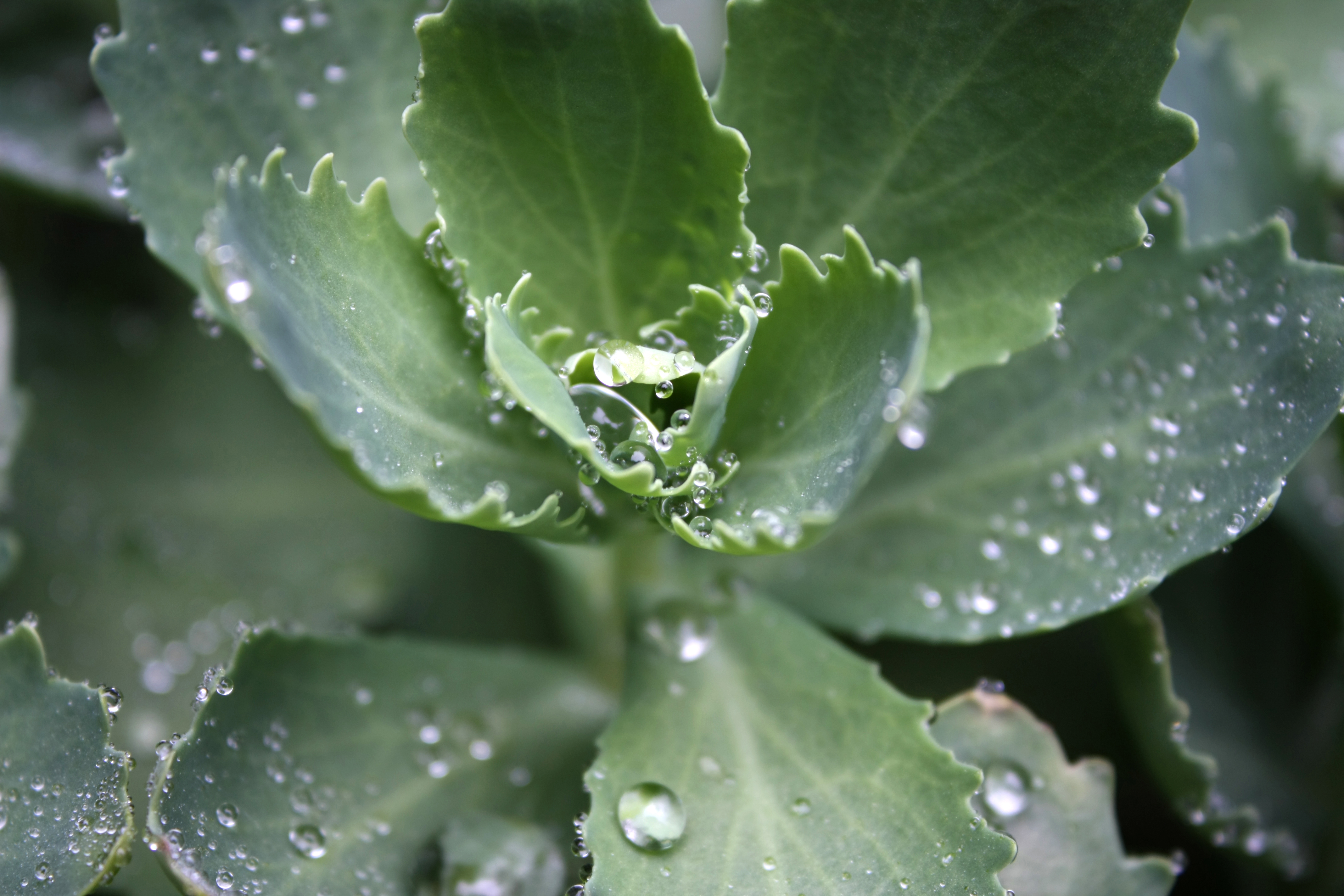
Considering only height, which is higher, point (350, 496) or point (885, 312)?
point (885, 312)

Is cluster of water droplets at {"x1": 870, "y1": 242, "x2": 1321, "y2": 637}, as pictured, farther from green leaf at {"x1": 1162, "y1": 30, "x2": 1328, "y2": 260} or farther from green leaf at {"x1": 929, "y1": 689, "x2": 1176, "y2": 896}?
green leaf at {"x1": 1162, "y1": 30, "x2": 1328, "y2": 260}

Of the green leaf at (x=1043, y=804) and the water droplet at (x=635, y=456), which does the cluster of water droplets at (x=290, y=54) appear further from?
the green leaf at (x=1043, y=804)

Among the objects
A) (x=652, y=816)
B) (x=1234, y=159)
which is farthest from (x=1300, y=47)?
(x=652, y=816)

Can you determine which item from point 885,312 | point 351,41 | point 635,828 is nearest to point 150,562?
point 351,41

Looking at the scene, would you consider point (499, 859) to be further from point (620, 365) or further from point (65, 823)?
point (620, 365)

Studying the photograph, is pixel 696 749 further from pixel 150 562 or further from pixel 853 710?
pixel 150 562
